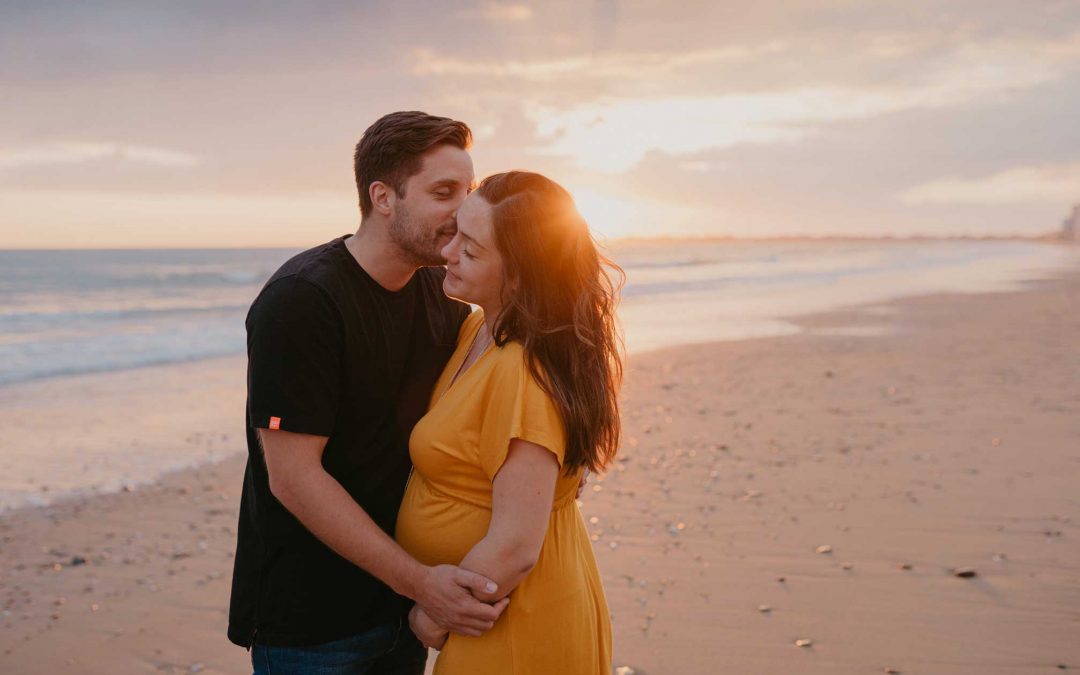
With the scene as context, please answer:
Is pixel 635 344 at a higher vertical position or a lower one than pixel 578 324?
lower

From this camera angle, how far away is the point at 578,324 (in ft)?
7.37

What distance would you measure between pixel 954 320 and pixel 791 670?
16893mm

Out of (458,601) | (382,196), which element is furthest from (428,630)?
(382,196)

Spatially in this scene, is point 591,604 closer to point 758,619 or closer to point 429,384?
point 429,384

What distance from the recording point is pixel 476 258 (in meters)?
2.36

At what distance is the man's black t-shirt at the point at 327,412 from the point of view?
226 cm

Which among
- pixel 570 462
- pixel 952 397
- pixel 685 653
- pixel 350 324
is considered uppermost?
pixel 350 324

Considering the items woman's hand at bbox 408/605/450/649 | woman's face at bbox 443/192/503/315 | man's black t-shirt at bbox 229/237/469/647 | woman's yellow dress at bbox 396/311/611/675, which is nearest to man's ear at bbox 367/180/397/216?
man's black t-shirt at bbox 229/237/469/647

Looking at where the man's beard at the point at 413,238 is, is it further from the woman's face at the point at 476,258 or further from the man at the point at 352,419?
the woman's face at the point at 476,258

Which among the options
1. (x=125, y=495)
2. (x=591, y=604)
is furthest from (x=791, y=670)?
(x=125, y=495)

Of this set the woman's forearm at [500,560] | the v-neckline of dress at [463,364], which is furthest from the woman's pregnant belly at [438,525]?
the v-neckline of dress at [463,364]

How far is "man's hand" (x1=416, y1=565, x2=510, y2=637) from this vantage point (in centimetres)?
219

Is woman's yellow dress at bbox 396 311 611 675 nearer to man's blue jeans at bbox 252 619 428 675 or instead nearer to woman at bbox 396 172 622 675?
woman at bbox 396 172 622 675

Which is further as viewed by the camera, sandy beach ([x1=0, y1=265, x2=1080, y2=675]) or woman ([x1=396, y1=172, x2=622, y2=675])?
sandy beach ([x1=0, y1=265, x2=1080, y2=675])
